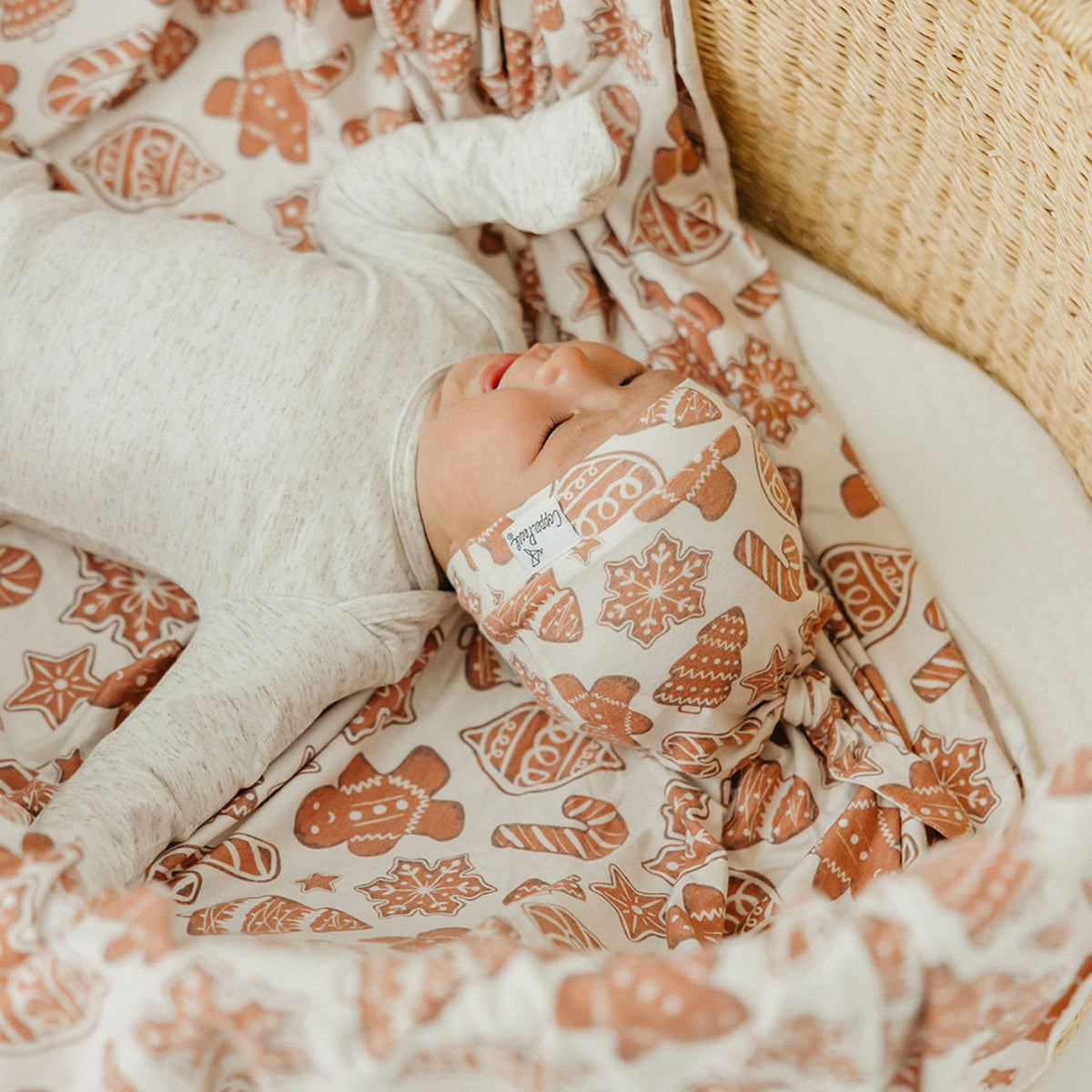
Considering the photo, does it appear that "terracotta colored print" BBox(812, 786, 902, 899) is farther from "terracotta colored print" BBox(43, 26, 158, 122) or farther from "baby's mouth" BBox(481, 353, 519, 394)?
"terracotta colored print" BBox(43, 26, 158, 122)

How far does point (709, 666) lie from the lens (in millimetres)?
886

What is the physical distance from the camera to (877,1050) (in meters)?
0.54

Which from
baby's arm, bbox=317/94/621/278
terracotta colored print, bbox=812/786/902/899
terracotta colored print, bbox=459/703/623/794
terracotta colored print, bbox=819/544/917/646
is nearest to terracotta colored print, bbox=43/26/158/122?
baby's arm, bbox=317/94/621/278

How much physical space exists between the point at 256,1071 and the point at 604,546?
0.45 meters

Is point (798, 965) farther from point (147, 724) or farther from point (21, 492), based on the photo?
point (21, 492)

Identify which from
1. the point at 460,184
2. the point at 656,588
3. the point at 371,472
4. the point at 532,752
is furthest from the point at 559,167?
the point at 532,752

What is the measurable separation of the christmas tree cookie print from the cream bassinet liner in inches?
13.4

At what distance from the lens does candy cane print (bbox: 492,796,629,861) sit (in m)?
0.98

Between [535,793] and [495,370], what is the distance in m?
0.39

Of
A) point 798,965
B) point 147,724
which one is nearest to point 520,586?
point 147,724

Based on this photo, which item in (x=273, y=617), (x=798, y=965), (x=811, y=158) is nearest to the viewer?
(x=798, y=965)

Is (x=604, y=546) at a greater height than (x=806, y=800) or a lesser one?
greater

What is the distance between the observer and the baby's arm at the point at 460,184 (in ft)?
3.46

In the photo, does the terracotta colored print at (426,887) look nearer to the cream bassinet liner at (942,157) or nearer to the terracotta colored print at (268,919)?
the terracotta colored print at (268,919)
